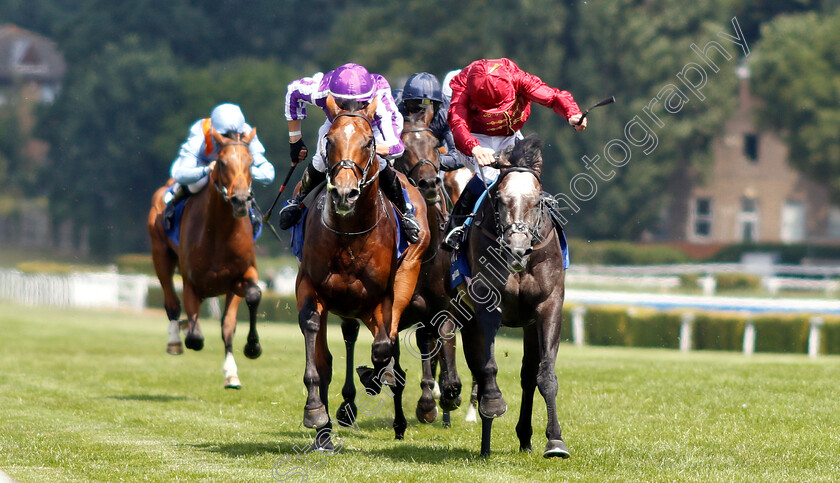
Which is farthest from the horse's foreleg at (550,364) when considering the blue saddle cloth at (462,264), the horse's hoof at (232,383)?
the horse's hoof at (232,383)

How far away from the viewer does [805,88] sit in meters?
47.5

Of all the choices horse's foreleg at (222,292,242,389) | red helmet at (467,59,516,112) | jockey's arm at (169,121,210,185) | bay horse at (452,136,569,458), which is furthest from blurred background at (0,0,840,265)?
bay horse at (452,136,569,458)

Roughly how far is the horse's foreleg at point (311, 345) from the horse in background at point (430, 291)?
144 centimetres

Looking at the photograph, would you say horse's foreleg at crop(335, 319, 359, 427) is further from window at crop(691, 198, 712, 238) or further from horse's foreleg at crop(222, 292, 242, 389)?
window at crop(691, 198, 712, 238)

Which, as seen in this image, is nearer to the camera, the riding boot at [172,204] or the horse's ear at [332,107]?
the horse's ear at [332,107]

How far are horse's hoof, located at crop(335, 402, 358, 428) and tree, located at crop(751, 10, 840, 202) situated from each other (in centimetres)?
4016

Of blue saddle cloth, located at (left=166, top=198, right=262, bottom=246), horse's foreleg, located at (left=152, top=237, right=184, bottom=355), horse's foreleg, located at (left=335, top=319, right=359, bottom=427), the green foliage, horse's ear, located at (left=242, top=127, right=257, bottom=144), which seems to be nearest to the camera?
horse's foreleg, located at (left=335, top=319, right=359, bottom=427)

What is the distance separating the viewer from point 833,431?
360 inches

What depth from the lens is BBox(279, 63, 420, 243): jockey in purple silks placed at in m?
8.21

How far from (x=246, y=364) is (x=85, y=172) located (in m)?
44.2

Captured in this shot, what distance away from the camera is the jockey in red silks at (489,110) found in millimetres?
8562

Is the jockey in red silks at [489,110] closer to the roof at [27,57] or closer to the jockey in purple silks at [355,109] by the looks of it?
the jockey in purple silks at [355,109]

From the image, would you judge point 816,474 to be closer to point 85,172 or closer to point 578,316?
point 578,316

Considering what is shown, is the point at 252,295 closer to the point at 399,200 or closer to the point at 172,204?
the point at 172,204
